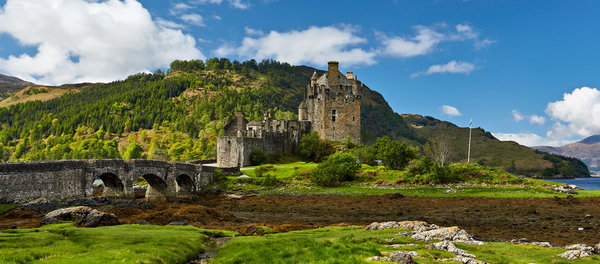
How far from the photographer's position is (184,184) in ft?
241

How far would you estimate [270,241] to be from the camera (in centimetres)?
2662

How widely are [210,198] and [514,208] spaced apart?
3864 centimetres

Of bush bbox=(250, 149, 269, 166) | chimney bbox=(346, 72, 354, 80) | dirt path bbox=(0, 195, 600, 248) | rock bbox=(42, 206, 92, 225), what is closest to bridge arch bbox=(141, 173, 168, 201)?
dirt path bbox=(0, 195, 600, 248)

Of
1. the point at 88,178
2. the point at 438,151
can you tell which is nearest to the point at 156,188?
the point at 88,178

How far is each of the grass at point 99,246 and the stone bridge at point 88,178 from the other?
2104cm

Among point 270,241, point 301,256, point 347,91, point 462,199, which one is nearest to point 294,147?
point 347,91

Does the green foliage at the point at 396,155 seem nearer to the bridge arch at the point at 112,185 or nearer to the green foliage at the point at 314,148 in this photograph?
the green foliage at the point at 314,148

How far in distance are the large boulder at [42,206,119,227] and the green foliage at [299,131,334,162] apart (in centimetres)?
5895

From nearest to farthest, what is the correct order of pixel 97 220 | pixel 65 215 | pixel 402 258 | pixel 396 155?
1. pixel 402 258
2. pixel 97 220
3. pixel 65 215
4. pixel 396 155

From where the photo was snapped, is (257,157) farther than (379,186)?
Yes

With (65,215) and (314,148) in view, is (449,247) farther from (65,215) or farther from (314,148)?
(314,148)

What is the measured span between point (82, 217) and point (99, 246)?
15.3 m

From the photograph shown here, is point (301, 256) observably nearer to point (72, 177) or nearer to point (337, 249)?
point (337, 249)

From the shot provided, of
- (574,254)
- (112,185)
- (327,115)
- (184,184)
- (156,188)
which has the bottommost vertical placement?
(574,254)
